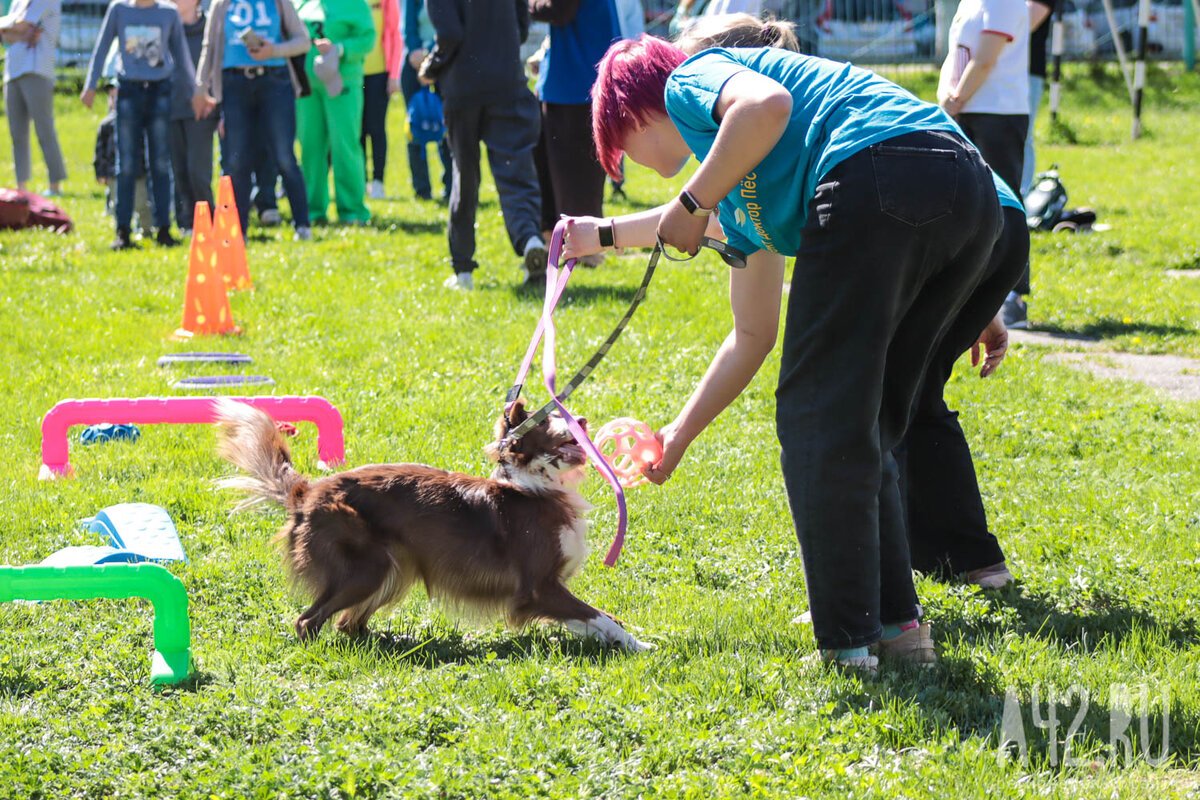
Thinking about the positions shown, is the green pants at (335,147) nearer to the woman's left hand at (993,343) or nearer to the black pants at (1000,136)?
the black pants at (1000,136)

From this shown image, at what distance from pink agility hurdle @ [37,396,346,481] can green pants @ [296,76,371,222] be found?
7309mm

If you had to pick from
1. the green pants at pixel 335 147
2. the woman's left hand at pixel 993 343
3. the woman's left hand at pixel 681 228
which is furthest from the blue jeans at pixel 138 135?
the woman's left hand at pixel 681 228

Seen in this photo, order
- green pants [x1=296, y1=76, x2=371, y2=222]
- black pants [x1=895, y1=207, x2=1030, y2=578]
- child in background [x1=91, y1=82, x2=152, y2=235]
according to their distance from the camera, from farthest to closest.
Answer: green pants [x1=296, y1=76, x2=371, y2=222]
child in background [x1=91, y1=82, x2=152, y2=235]
black pants [x1=895, y1=207, x2=1030, y2=578]

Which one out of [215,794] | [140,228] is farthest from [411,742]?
[140,228]

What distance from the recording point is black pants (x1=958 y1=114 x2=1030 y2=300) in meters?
7.60

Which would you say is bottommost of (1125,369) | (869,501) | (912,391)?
(1125,369)

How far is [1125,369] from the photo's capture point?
7363mm

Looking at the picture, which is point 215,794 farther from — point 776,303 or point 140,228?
point 140,228

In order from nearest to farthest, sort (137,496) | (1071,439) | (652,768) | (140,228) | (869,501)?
(652,768) → (869,501) → (137,496) → (1071,439) → (140,228)

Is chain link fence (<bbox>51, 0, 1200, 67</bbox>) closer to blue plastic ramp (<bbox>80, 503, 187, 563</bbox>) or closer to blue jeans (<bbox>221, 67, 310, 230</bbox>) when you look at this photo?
blue jeans (<bbox>221, 67, 310, 230</bbox>)

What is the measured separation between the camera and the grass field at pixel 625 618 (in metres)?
2.91

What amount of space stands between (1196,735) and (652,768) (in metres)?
1.38

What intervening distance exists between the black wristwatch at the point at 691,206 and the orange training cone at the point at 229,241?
245 inches

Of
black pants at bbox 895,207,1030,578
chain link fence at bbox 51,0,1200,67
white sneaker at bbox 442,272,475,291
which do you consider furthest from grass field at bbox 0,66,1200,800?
chain link fence at bbox 51,0,1200,67
